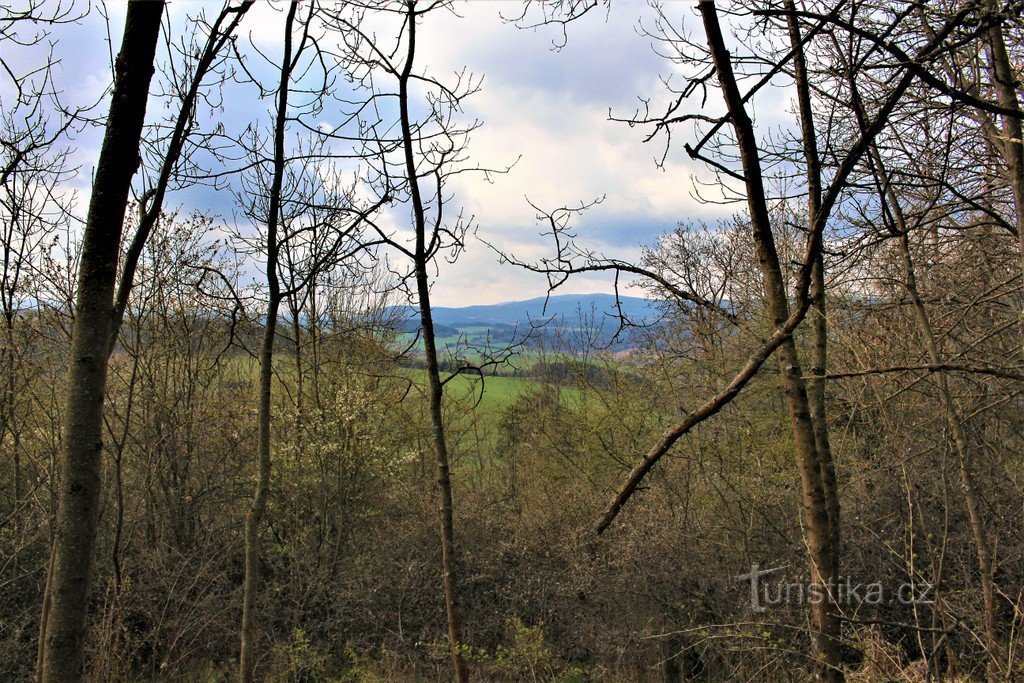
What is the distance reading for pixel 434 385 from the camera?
4.43 metres

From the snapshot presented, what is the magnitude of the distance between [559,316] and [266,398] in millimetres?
4872

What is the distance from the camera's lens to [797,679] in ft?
26.2

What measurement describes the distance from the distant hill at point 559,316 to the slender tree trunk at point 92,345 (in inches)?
84.5

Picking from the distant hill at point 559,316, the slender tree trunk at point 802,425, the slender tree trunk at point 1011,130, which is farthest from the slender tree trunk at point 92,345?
the slender tree trunk at point 1011,130

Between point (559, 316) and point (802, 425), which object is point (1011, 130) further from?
point (559, 316)

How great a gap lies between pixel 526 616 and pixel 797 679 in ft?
17.3

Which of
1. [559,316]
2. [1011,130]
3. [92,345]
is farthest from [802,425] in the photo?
[559,316]

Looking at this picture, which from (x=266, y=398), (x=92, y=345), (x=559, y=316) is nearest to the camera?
(x=92, y=345)

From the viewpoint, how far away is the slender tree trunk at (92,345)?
1.80 metres

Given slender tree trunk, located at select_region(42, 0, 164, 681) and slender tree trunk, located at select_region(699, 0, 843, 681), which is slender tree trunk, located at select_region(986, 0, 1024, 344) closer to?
slender tree trunk, located at select_region(699, 0, 843, 681)

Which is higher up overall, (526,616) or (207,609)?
(207,609)

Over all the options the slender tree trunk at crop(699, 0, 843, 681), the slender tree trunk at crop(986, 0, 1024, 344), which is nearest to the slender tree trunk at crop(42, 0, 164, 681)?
the slender tree trunk at crop(699, 0, 843, 681)

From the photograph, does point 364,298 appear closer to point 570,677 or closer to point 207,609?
point 207,609

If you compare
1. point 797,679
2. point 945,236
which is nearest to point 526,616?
point 797,679
